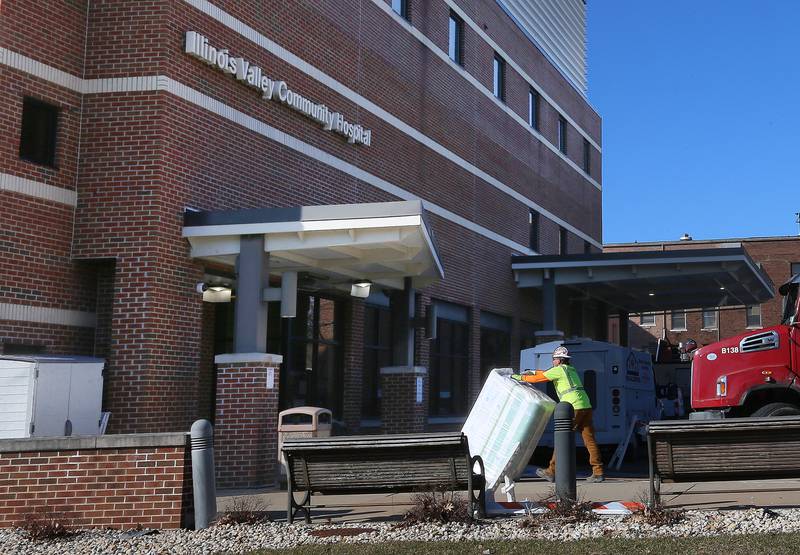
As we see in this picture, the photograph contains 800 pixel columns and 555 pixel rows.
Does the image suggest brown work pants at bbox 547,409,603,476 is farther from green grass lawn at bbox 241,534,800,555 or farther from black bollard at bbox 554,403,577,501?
green grass lawn at bbox 241,534,800,555

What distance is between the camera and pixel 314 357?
65.6 ft

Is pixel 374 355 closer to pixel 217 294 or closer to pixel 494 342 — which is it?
pixel 217 294

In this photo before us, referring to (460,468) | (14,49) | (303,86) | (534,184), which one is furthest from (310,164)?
(534,184)

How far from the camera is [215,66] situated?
16547 mm

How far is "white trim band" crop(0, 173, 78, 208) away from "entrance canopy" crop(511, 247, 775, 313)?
16675 mm

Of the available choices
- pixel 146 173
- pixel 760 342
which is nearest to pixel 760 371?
pixel 760 342

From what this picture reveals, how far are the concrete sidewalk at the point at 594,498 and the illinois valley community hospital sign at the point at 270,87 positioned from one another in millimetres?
6986

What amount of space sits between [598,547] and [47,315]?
31.6 feet

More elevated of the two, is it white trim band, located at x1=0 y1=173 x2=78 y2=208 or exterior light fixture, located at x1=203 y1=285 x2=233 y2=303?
white trim band, located at x1=0 y1=173 x2=78 y2=208

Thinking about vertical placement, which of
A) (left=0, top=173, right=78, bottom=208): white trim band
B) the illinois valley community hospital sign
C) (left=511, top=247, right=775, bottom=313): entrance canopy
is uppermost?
the illinois valley community hospital sign

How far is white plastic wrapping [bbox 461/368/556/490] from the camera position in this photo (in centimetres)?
1090

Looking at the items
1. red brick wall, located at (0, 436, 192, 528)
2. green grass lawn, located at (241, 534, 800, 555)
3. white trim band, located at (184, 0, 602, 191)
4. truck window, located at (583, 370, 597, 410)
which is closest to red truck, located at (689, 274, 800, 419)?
truck window, located at (583, 370, 597, 410)

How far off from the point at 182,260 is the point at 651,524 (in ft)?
29.9

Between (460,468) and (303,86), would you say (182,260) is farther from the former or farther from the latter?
(460,468)
